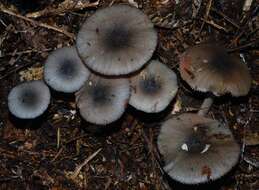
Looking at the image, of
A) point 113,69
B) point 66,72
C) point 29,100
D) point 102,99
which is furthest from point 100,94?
point 29,100

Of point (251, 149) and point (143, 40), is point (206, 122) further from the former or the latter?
point (143, 40)

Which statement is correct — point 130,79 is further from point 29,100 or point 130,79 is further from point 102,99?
point 29,100

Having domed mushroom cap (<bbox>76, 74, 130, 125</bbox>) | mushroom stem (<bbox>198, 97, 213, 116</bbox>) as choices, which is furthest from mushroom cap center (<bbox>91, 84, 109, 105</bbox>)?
mushroom stem (<bbox>198, 97, 213, 116</bbox>)

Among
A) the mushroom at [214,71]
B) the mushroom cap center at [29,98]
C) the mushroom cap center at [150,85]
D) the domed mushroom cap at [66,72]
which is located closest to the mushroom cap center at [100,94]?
the domed mushroom cap at [66,72]

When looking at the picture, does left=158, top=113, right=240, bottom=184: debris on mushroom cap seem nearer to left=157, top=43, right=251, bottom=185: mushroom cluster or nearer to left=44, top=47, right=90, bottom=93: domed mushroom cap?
left=157, top=43, right=251, bottom=185: mushroom cluster

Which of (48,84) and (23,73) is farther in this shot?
(23,73)

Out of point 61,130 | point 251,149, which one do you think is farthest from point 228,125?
point 61,130
